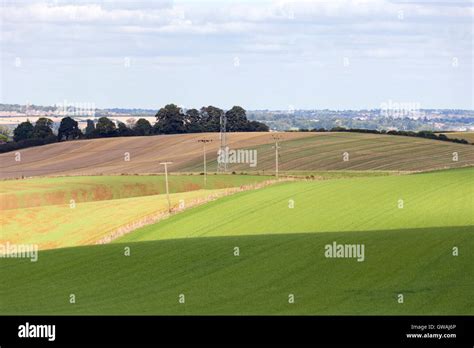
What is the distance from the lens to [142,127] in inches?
6585

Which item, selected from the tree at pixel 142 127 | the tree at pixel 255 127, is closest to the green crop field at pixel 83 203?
the tree at pixel 142 127

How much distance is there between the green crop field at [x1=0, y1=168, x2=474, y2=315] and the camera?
25.8 meters

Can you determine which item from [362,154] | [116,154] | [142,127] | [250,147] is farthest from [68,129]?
[362,154]

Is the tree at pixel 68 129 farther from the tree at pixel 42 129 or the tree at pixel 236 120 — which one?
the tree at pixel 236 120

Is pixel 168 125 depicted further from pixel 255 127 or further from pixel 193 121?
pixel 255 127

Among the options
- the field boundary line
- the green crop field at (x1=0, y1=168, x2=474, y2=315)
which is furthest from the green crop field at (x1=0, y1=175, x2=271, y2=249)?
the green crop field at (x1=0, y1=168, x2=474, y2=315)

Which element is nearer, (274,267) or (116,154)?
(274,267)

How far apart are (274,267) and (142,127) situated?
13727cm

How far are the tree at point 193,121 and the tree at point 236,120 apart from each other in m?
5.37

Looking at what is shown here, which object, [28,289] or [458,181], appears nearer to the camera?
[28,289]
